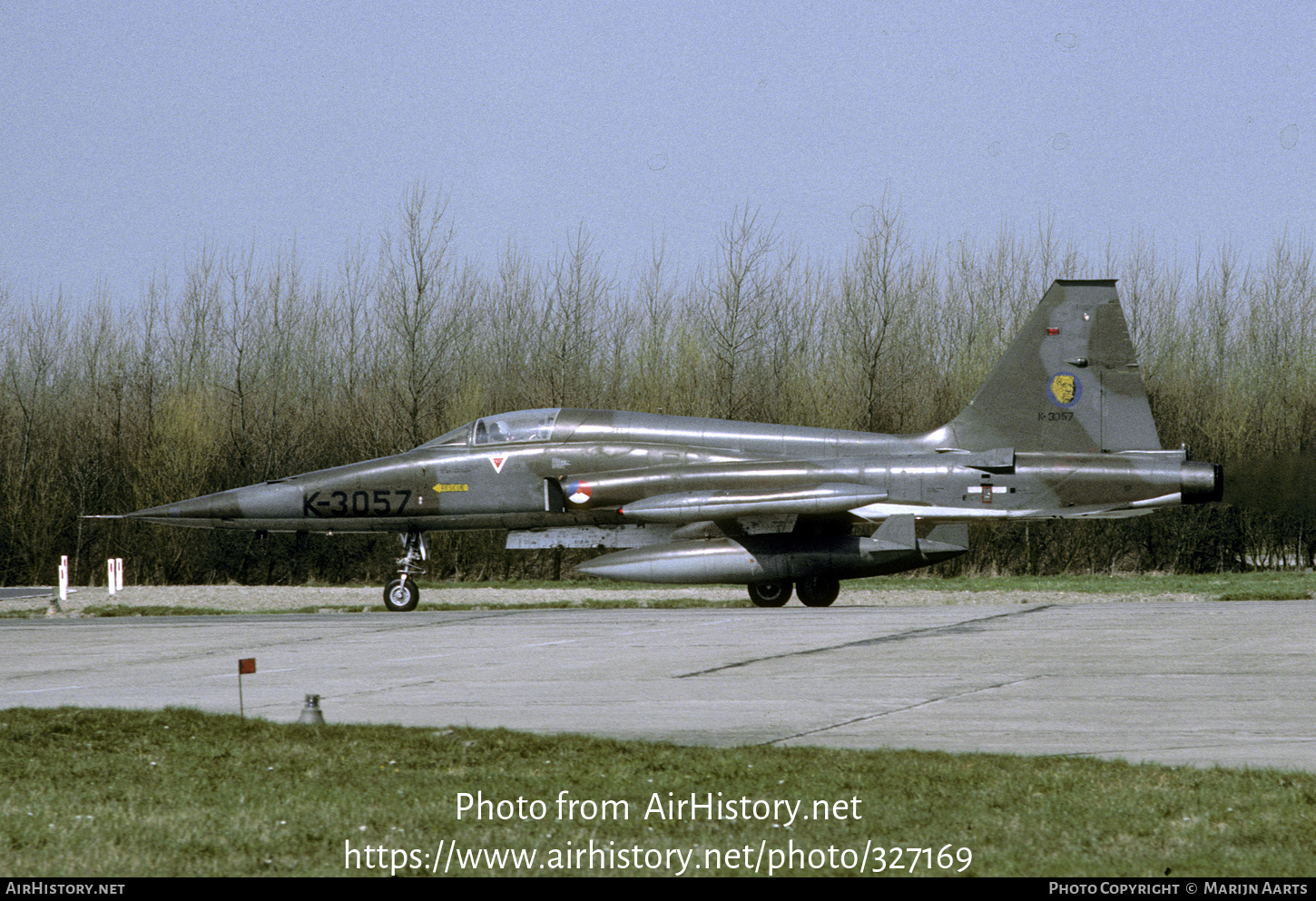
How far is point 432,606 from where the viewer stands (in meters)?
22.7

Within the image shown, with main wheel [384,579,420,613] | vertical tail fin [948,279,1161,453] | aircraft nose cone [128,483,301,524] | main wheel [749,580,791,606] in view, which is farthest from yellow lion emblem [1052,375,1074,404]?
aircraft nose cone [128,483,301,524]

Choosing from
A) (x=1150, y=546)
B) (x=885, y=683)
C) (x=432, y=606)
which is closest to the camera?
(x=885, y=683)

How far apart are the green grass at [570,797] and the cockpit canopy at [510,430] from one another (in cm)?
1189

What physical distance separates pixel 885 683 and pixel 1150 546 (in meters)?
22.3

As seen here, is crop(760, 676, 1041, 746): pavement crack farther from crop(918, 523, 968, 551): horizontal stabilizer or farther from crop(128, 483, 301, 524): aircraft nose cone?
crop(128, 483, 301, 524): aircraft nose cone

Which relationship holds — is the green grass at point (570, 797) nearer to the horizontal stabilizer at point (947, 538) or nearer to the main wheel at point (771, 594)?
the horizontal stabilizer at point (947, 538)

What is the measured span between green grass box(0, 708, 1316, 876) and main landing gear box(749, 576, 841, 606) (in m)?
12.3

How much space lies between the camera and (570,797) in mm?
6371

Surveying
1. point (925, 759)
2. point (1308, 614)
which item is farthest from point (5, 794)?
point (1308, 614)

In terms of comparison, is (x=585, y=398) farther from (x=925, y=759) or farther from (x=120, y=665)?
(x=925, y=759)

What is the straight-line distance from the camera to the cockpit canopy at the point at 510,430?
65.8 ft

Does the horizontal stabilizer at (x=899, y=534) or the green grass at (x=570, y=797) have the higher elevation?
the horizontal stabilizer at (x=899, y=534)

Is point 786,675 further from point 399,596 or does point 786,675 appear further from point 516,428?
point 399,596

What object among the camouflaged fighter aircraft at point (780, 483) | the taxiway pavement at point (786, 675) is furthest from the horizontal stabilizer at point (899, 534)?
the taxiway pavement at point (786, 675)
